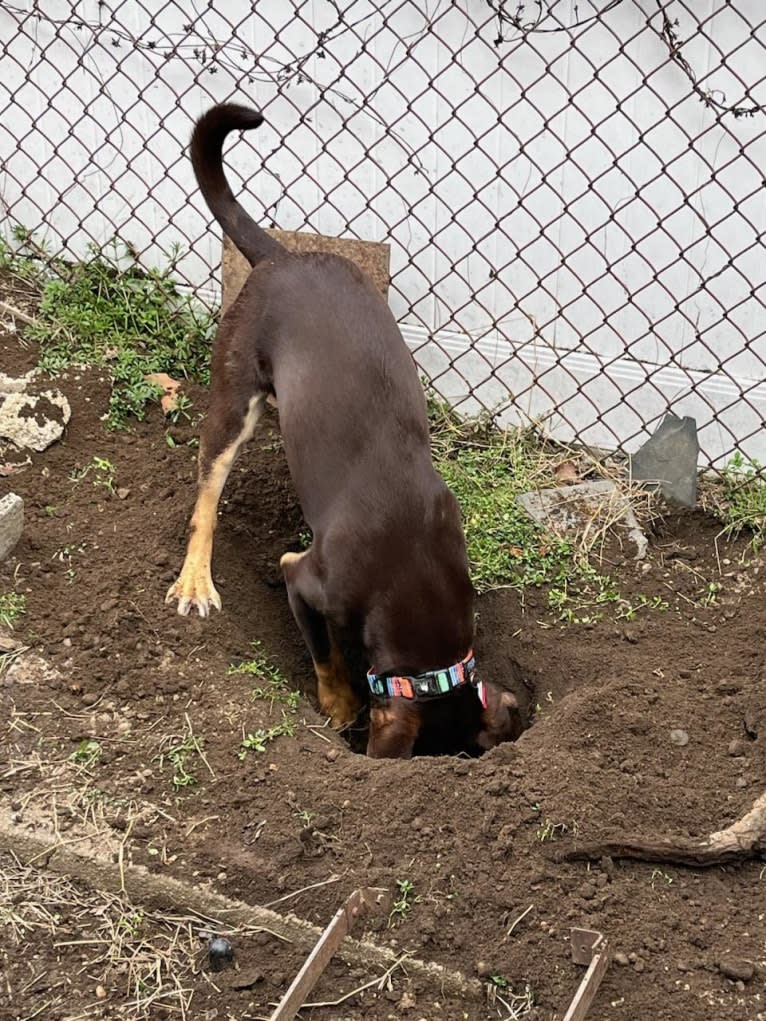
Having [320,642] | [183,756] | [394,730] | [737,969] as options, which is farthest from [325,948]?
[320,642]

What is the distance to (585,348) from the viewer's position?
191 inches

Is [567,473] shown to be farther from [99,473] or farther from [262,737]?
[262,737]

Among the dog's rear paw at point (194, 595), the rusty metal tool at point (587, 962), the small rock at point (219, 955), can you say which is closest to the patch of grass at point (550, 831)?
the rusty metal tool at point (587, 962)

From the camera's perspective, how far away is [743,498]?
455 cm

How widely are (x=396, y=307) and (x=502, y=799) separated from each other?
8.81 ft

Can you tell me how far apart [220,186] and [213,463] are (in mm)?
988

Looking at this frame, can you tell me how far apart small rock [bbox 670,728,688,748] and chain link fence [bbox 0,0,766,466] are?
1.73m

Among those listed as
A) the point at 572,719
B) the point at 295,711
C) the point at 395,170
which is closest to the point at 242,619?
the point at 295,711

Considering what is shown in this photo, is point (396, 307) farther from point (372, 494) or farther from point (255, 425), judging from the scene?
point (372, 494)

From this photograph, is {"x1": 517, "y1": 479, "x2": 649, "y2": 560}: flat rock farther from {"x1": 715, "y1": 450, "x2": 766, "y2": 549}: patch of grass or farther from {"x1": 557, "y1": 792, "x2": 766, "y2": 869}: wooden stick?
{"x1": 557, "y1": 792, "x2": 766, "y2": 869}: wooden stick

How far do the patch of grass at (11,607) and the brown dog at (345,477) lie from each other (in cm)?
47

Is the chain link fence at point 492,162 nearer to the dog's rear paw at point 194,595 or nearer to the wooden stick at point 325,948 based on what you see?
the dog's rear paw at point 194,595

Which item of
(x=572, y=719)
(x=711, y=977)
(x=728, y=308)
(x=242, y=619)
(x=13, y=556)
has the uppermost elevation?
(x=728, y=308)

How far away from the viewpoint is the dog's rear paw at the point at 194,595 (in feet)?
12.5
